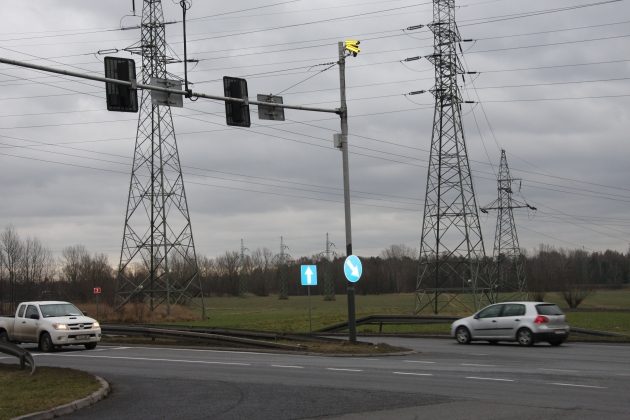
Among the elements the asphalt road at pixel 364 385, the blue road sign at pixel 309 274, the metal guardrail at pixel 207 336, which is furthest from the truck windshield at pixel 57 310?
the blue road sign at pixel 309 274

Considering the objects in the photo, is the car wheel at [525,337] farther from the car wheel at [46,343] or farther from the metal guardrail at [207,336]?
the car wheel at [46,343]

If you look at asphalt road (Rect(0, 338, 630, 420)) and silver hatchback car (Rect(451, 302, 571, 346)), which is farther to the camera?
silver hatchback car (Rect(451, 302, 571, 346))

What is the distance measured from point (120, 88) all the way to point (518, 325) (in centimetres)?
1604

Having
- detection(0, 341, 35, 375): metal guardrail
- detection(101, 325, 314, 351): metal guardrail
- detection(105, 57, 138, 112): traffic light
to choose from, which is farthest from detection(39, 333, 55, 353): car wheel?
detection(105, 57, 138, 112): traffic light

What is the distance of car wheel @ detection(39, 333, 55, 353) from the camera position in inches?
1055

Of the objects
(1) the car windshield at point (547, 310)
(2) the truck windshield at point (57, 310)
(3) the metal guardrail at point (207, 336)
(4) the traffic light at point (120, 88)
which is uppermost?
(4) the traffic light at point (120, 88)

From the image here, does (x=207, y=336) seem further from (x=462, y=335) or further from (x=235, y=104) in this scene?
(x=235, y=104)

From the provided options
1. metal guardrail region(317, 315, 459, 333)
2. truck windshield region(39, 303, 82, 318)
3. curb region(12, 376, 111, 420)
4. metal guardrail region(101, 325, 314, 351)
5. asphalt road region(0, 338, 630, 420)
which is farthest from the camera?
metal guardrail region(317, 315, 459, 333)

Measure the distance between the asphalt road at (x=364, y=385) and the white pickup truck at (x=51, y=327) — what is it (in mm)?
1736

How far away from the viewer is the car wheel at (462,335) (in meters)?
28.7

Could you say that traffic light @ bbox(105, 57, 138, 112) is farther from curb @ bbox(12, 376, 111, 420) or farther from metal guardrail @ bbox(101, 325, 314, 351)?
metal guardrail @ bbox(101, 325, 314, 351)

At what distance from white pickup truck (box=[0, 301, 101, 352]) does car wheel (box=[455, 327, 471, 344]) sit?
12779mm

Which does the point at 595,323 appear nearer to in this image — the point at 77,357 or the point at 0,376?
the point at 77,357

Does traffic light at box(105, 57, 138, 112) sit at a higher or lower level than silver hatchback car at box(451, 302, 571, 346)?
higher
